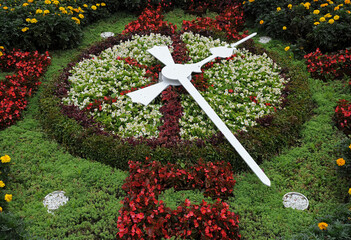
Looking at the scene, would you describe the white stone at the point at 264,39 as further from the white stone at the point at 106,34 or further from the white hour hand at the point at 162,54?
the white stone at the point at 106,34

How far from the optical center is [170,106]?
444 centimetres

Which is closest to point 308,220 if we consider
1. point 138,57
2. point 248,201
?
point 248,201

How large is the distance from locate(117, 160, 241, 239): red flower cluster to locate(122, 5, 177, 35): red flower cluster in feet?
11.4

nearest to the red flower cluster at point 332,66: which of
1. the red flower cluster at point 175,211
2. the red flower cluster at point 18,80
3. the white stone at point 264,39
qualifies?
the white stone at point 264,39

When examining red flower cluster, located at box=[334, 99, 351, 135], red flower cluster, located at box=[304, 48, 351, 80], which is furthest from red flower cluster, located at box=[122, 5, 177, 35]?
red flower cluster, located at box=[334, 99, 351, 135]

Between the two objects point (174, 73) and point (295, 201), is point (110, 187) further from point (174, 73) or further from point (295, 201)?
point (295, 201)

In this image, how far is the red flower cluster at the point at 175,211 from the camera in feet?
10.0

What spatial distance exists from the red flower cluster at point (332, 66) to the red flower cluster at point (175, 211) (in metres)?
2.81

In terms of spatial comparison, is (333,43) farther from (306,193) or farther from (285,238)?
(285,238)

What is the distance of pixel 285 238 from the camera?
314cm

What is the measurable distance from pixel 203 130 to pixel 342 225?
191 cm

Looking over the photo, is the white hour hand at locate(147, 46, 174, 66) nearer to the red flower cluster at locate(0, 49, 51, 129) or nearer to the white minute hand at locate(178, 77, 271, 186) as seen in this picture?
the white minute hand at locate(178, 77, 271, 186)

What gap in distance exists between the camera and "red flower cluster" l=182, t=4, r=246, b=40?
6.33 m

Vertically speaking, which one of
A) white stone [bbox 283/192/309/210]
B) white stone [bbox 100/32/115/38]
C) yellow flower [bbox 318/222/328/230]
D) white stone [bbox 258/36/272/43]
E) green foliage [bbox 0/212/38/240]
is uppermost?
green foliage [bbox 0/212/38/240]
